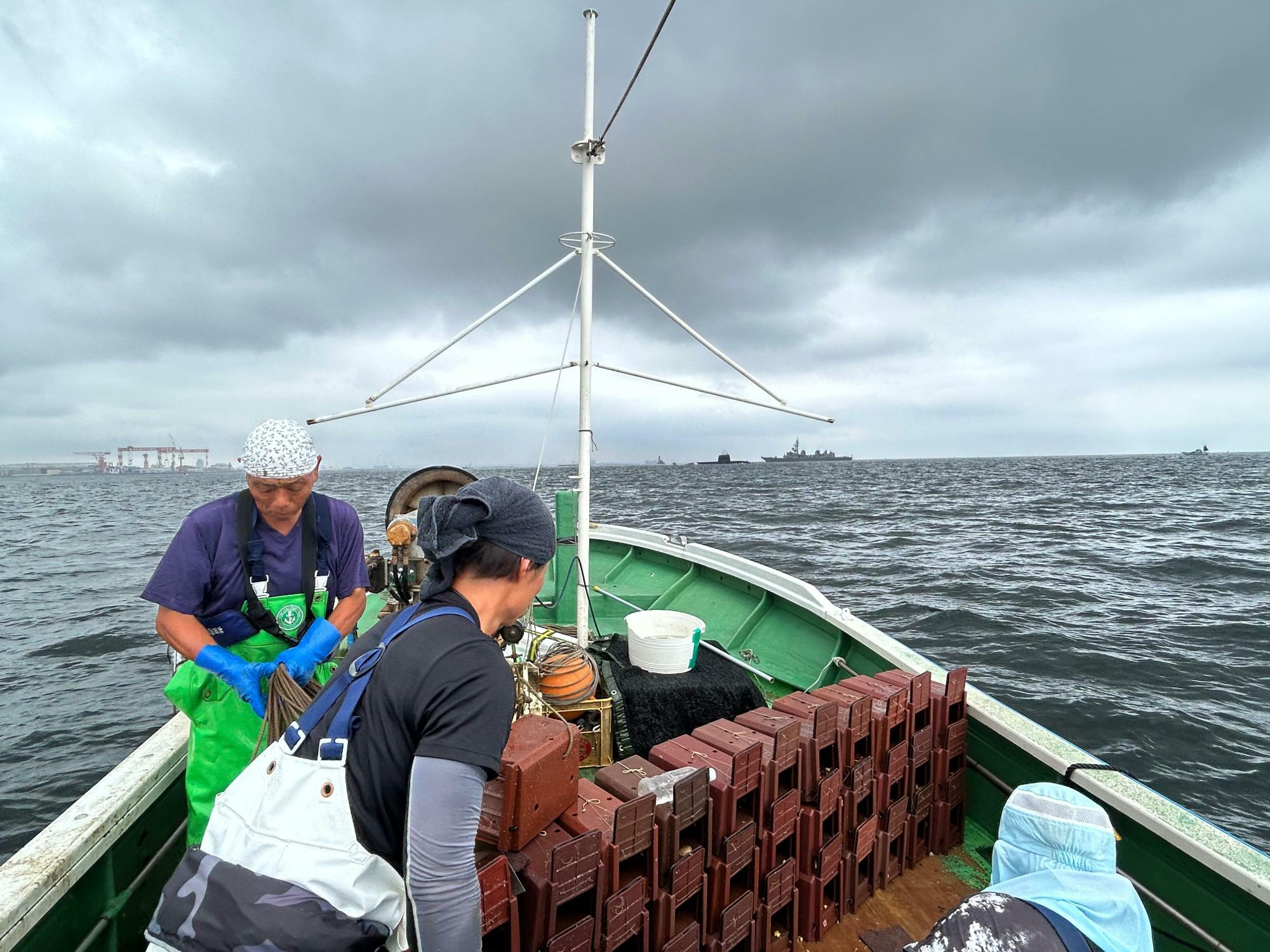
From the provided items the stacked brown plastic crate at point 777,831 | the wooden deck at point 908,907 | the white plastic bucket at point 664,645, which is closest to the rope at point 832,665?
the white plastic bucket at point 664,645

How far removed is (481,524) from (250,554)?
5.87 ft

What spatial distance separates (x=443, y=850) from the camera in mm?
1292

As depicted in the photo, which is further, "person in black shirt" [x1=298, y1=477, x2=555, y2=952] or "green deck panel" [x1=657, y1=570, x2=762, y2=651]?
"green deck panel" [x1=657, y1=570, x2=762, y2=651]

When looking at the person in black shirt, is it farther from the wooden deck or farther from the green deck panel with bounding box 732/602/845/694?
the green deck panel with bounding box 732/602/845/694

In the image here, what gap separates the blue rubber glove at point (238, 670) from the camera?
101 inches

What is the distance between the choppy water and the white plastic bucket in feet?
19.8

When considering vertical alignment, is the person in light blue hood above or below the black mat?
above

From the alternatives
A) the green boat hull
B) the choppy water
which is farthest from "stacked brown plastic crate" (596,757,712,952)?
the choppy water

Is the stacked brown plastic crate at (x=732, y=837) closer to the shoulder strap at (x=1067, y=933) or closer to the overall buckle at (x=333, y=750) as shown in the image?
the shoulder strap at (x=1067, y=933)

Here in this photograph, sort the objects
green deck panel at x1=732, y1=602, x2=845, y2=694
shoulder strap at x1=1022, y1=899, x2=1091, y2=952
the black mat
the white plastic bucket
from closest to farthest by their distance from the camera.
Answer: shoulder strap at x1=1022, y1=899, x2=1091, y2=952 < the black mat < the white plastic bucket < green deck panel at x1=732, y1=602, x2=845, y2=694

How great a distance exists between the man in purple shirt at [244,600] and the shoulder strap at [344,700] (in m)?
1.35

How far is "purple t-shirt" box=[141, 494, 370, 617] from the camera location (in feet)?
8.38

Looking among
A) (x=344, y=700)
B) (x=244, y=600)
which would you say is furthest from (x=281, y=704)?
(x=344, y=700)

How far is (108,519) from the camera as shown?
41812 mm
